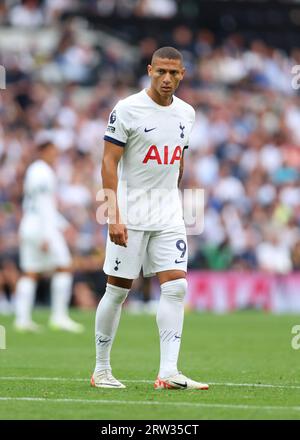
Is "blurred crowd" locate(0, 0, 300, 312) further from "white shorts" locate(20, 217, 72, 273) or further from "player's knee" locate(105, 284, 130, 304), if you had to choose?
"player's knee" locate(105, 284, 130, 304)

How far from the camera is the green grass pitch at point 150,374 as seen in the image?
783 cm

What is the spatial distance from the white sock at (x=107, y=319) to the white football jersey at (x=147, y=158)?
547mm

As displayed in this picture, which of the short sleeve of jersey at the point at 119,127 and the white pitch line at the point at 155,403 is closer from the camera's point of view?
the white pitch line at the point at 155,403

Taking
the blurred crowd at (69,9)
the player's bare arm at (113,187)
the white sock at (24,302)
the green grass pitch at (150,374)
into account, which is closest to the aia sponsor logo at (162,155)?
the player's bare arm at (113,187)

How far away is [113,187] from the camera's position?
30.0 ft

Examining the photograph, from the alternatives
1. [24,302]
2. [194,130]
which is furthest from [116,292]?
[194,130]

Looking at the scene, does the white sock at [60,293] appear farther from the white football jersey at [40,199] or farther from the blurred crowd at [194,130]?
the blurred crowd at [194,130]

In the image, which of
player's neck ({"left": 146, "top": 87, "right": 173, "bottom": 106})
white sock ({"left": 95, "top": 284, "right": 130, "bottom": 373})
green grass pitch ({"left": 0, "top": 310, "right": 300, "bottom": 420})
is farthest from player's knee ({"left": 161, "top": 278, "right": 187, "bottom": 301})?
player's neck ({"left": 146, "top": 87, "right": 173, "bottom": 106})

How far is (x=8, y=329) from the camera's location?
17.7 metres

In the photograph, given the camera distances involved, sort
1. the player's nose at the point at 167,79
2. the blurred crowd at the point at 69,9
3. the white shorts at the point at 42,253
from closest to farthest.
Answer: the player's nose at the point at 167,79
the white shorts at the point at 42,253
the blurred crowd at the point at 69,9

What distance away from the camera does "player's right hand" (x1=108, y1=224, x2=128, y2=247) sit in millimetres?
9023

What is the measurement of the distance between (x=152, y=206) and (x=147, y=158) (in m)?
0.39

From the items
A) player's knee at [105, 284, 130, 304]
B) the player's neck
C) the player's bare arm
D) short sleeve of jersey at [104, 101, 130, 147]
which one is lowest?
player's knee at [105, 284, 130, 304]
